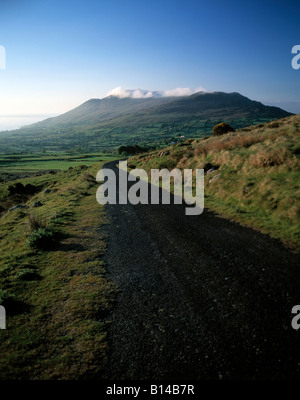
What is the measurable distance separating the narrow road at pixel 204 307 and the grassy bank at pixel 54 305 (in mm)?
460

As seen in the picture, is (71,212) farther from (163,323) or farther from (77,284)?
(163,323)

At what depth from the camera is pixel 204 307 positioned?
18.4ft

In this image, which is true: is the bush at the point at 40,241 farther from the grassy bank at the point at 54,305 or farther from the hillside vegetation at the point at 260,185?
the hillside vegetation at the point at 260,185

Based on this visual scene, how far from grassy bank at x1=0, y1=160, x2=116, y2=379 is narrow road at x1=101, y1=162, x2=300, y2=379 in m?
0.46

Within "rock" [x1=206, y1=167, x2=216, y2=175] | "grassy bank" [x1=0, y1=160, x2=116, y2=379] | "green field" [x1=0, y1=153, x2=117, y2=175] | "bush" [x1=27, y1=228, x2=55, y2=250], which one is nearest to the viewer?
"grassy bank" [x1=0, y1=160, x2=116, y2=379]

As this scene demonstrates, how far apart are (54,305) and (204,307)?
→ 4.13 meters

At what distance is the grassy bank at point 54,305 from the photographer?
14.4 ft

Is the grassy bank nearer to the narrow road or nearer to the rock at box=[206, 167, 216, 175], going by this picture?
the narrow road

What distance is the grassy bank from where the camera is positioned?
14.4 feet

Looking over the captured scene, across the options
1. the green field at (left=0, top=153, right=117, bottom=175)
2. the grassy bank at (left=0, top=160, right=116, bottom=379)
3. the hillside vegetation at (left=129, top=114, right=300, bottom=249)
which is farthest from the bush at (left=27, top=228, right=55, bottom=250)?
the green field at (left=0, top=153, right=117, bottom=175)

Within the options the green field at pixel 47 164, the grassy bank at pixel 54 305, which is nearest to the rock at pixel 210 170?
the grassy bank at pixel 54 305

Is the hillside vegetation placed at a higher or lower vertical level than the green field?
lower

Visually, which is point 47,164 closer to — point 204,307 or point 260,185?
point 260,185
